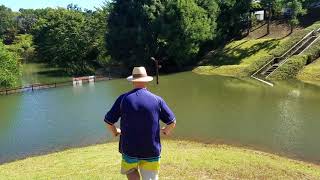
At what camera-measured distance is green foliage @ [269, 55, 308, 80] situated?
46.7 meters

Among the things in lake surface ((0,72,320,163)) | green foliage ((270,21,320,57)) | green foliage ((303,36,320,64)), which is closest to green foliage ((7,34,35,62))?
lake surface ((0,72,320,163))

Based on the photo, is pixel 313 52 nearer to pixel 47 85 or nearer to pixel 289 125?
pixel 289 125

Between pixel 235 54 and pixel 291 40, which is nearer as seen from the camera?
A: pixel 291 40

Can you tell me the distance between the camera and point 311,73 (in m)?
46.0

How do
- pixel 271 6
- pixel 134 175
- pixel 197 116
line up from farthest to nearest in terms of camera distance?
1. pixel 271 6
2. pixel 197 116
3. pixel 134 175

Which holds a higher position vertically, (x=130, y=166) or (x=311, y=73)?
(x=130, y=166)

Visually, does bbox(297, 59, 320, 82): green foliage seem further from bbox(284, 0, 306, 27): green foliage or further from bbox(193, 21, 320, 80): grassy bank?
bbox(284, 0, 306, 27): green foliage

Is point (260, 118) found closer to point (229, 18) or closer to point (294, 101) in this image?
point (294, 101)

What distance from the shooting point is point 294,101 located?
35062 mm

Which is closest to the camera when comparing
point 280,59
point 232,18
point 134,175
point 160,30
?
point 134,175

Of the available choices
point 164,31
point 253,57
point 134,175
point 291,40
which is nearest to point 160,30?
point 164,31

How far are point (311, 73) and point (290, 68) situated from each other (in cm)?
235

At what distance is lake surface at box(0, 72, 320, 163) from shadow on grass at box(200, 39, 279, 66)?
29.6 ft

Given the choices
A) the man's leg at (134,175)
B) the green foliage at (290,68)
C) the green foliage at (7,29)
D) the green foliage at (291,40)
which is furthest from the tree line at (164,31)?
the green foliage at (7,29)
